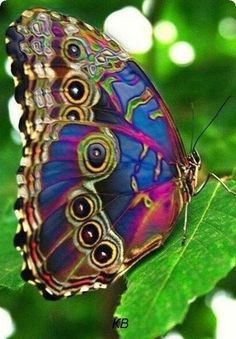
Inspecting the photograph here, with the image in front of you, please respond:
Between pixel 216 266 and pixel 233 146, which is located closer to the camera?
pixel 216 266

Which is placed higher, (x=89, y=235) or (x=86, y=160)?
(x=86, y=160)

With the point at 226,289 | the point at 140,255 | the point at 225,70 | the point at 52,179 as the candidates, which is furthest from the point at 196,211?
the point at 225,70

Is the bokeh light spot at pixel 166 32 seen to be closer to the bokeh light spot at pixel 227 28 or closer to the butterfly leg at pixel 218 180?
the bokeh light spot at pixel 227 28

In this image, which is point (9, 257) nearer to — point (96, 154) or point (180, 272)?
point (96, 154)

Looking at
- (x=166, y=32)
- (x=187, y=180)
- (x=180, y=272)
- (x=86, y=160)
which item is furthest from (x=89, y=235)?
(x=166, y=32)

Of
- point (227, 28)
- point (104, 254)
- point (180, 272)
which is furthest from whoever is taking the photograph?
point (227, 28)

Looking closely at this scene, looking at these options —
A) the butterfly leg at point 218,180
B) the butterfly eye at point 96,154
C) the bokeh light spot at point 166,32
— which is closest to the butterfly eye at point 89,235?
the butterfly eye at point 96,154

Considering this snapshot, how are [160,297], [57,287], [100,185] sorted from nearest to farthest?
[160,297] → [57,287] → [100,185]

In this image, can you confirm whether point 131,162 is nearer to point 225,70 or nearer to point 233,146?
point 233,146
